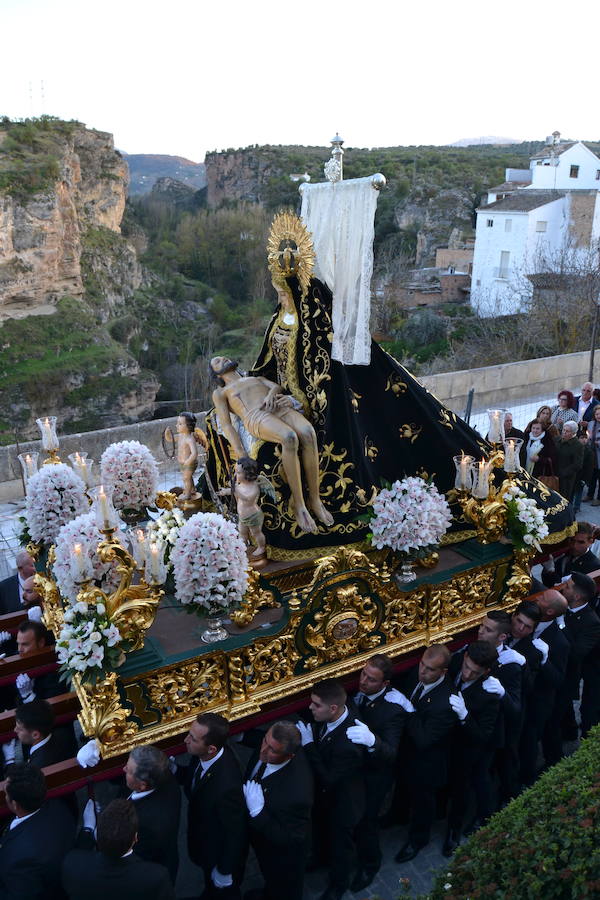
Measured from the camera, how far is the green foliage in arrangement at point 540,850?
262 cm

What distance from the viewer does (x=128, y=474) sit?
5.86 metres

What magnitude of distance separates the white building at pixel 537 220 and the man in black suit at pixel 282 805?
32248 millimetres

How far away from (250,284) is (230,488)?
59.2m

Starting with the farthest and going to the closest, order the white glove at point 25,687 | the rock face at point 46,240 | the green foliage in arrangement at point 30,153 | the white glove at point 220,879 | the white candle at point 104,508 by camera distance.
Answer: the green foliage in arrangement at point 30,153
the rock face at point 46,240
the white glove at point 25,687
the white candle at point 104,508
the white glove at point 220,879

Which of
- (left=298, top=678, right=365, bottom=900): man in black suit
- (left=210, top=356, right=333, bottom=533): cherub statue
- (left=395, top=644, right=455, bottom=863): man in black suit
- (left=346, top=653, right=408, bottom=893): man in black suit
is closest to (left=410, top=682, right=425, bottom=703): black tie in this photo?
(left=395, top=644, right=455, bottom=863): man in black suit

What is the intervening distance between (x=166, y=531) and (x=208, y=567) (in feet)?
2.43

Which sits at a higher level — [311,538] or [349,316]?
[349,316]

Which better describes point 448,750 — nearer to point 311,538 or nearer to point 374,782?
point 374,782

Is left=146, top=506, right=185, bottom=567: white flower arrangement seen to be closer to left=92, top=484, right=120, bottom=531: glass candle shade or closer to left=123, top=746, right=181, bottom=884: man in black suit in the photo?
left=92, top=484, right=120, bottom=531: glass candle shade

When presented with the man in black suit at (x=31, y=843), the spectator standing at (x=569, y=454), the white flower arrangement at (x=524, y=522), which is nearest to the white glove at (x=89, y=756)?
the man in black suit at (x=31, y=843)

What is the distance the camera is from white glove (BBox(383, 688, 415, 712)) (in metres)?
4.21

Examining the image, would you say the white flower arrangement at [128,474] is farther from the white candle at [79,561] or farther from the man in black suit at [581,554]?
the man in black suit at [581,554]

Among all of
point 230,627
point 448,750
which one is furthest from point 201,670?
point 448,750

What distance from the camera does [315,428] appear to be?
5344mm
